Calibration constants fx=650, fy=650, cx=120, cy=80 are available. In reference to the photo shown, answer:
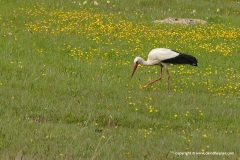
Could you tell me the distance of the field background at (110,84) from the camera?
924 centimetres

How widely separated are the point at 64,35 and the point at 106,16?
3418 mm

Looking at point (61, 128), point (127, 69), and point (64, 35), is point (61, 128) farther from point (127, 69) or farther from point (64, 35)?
point (64, 35)

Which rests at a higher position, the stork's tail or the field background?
the stork's tail

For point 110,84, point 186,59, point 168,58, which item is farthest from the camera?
point 168,58

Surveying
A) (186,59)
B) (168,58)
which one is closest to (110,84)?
(168,58)

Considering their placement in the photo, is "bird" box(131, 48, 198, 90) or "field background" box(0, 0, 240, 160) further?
"bird" box(131, 48, 198, 90)

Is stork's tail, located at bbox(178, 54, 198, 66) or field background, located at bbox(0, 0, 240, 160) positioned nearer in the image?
field background, located at bbox(0, 0, 240, 160)

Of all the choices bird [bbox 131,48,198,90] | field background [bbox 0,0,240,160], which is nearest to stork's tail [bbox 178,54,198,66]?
bird [bbox 131,48,198,90]

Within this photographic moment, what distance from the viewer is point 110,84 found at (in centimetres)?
1366

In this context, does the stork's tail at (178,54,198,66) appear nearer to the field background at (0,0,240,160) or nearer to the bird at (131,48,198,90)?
the bird at (131,48,198,90)

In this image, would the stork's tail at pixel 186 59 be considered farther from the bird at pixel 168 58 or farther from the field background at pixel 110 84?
the field background at pixel 110 84

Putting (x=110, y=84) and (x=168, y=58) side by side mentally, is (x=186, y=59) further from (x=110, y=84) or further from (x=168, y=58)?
(x=110, y=84)

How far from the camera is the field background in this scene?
30.3 feet

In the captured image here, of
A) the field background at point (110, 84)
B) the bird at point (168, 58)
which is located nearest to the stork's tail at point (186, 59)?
the bird at point (168, 58)
